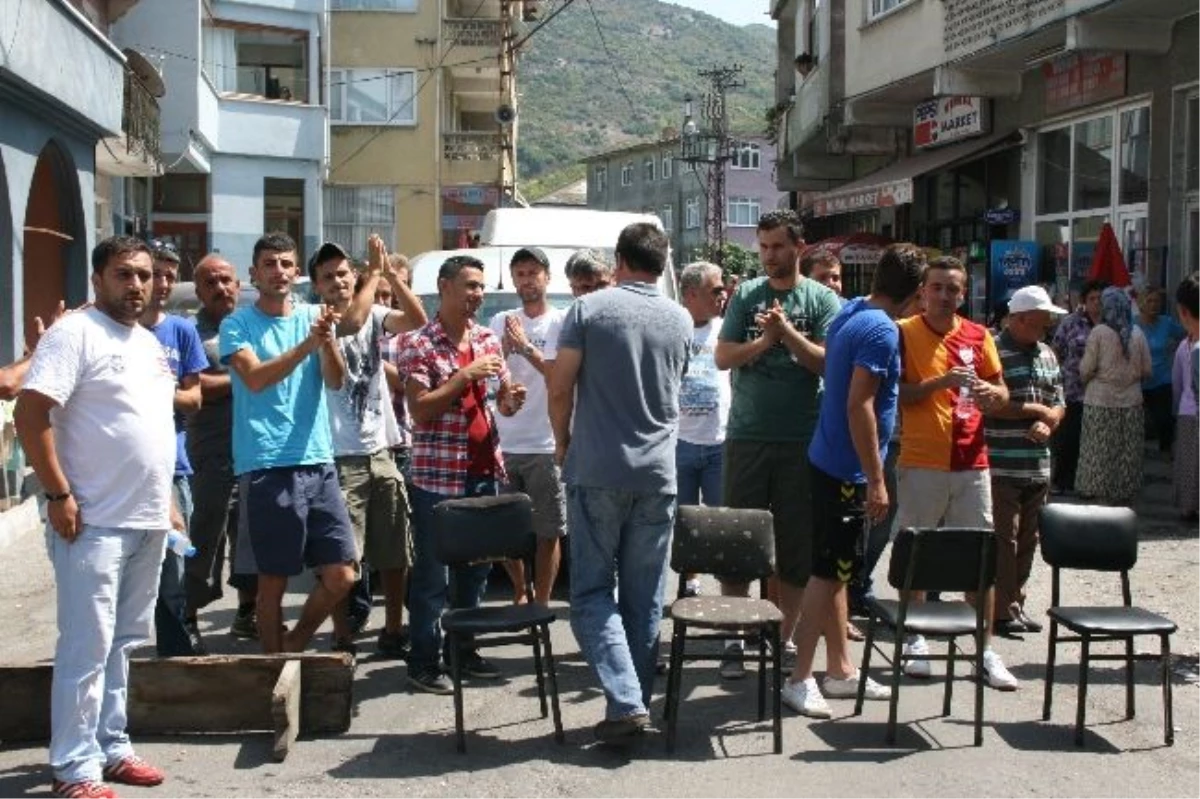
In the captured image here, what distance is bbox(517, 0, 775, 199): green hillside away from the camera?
5022 inches

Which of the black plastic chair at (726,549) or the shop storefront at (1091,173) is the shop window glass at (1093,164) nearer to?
the shop storefront at (1091,173)

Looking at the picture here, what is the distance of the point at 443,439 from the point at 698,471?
5.95 ft

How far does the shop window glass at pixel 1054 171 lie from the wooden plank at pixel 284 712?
1482 cm

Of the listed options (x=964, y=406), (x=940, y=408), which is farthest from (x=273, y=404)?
(x=964, y=406)

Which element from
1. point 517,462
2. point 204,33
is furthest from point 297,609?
point 204,33

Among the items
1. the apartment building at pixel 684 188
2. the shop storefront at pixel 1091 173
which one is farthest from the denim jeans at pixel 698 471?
the apartment building at pixel 684 188

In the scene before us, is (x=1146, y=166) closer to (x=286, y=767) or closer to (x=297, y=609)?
(x=297, y=609)

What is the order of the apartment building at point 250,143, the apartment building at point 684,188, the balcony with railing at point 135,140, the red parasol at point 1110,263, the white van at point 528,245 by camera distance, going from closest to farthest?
the white van at point 528,245 < the red parasol at point 1110,263 < the balcony with railing at point 135,140 < the apartment building at point 250,143 < the apartment building at point 684,188

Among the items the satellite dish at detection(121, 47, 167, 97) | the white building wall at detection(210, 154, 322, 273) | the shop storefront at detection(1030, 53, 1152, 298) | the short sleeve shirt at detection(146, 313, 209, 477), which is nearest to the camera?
the short sleeve shirt at detection(146, 313, 209, 477)

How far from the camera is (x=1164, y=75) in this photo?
51.3ft

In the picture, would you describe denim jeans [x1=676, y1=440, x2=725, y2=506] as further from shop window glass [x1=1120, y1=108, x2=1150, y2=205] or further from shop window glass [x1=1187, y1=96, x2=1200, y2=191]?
shop window glass [x1=1120, y1=108, x2=1150, y2=205]

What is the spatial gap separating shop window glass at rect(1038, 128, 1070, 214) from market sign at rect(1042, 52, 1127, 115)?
0.48 m

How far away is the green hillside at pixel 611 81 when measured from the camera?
419 ft

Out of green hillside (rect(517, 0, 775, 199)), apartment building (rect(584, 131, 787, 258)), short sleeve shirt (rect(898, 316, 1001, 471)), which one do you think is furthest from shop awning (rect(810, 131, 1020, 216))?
green hillside (rect(517, 0, 775, 199))
